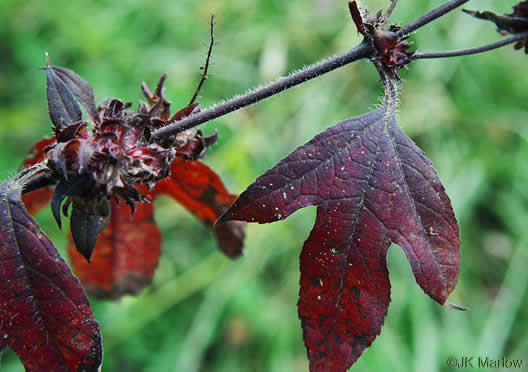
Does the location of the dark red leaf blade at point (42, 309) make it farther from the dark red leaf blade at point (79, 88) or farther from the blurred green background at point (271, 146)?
the blurred green background at point (271, 146)

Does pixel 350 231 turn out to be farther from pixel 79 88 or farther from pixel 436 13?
pixel 79 88

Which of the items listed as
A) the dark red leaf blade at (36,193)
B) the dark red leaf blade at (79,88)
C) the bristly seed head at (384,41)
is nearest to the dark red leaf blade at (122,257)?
the dark red leaf blade at (36,193)

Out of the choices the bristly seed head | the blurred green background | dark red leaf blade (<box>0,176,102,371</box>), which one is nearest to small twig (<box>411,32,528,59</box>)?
the bristly seed head

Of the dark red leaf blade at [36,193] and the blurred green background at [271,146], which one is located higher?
the dark red leaf blade at [36,193]

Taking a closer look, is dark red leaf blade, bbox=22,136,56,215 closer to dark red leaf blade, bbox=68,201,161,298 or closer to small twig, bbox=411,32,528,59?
dark red leaf blade, bbox=68,201,161,298

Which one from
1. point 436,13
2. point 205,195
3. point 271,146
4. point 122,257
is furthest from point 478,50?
point 271,146
